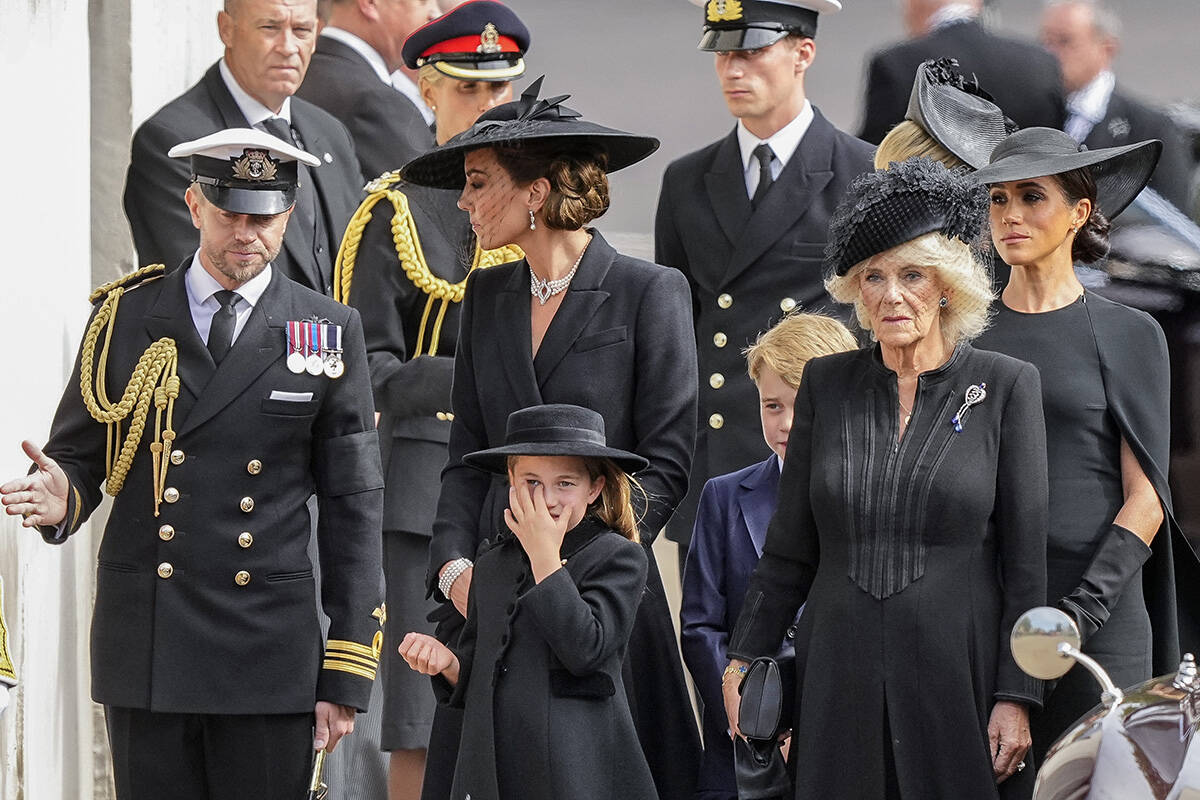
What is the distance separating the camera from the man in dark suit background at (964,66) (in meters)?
6.01

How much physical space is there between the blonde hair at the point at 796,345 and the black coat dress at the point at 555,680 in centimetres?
72

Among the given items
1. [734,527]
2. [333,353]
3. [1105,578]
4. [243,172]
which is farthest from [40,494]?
[1105,578]

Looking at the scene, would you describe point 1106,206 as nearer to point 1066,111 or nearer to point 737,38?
point 737,38

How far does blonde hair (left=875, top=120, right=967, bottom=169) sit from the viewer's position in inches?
175

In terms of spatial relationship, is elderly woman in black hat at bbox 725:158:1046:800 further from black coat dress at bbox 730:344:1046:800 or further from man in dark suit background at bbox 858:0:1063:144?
man in dark suit background at bbox 858:0:1063:144

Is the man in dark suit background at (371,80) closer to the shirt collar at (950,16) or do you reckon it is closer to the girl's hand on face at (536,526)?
the shirt collar at (950,16)

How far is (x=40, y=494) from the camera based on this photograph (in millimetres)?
4023

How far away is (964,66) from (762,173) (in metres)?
1.24

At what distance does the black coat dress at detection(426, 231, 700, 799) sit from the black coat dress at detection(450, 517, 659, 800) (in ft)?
0.65

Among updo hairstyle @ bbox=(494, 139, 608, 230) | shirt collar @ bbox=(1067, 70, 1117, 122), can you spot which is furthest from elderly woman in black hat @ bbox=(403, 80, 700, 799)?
shirt collar @ bbox=(1067, 70, 1117, 122)

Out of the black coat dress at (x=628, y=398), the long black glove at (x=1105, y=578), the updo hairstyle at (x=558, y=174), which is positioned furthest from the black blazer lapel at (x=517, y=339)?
the long black glove at (x=1105, y=578)

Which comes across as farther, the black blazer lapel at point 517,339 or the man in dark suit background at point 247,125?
the man in dark suit background at point 247,125

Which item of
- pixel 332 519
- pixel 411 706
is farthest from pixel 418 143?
pixel 332 519

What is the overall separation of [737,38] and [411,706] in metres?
1.94
